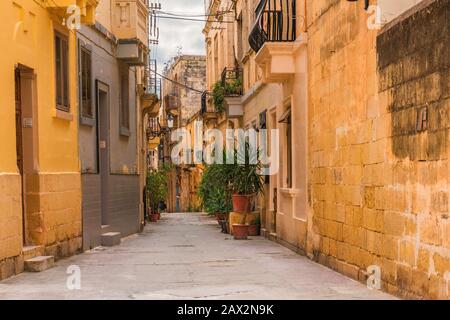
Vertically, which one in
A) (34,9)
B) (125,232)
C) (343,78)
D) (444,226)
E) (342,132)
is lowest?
(125,232)

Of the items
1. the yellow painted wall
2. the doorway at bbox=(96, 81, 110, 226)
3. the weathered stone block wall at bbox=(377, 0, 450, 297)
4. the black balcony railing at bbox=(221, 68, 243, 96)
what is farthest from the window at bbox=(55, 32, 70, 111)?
the black balcony railing at bbox=(221, 68, 243, 96)

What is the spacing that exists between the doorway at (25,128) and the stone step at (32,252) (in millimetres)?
252

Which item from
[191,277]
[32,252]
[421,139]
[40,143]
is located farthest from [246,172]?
[421,139]

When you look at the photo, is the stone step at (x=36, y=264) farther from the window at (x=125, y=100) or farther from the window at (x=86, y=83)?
the window at (x=125, y=100)

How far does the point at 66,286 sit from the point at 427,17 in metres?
5.14

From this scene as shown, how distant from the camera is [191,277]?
8859mm

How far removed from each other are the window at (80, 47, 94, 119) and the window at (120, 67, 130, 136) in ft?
11.5

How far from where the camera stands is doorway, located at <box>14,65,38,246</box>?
10.0 metres

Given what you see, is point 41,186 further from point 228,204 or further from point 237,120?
point 237,120

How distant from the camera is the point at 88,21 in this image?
38.9ft

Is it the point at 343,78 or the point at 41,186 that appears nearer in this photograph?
the point at 343,78

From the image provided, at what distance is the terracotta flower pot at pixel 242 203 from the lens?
16516 mm

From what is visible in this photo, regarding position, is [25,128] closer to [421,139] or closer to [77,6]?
[77,6]

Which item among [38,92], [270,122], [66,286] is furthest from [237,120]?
[66,286]
